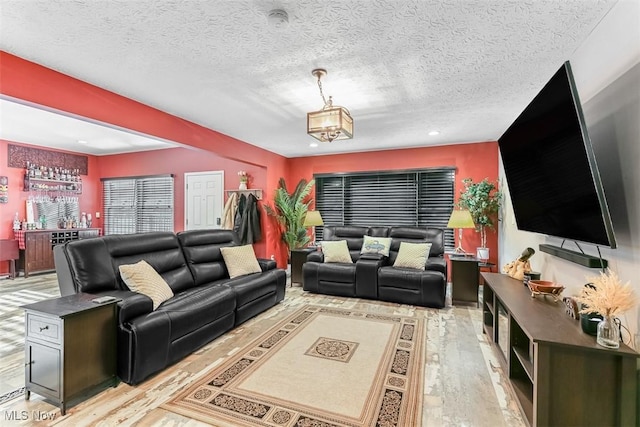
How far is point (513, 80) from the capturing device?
2.83 metres

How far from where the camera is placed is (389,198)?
587 cm

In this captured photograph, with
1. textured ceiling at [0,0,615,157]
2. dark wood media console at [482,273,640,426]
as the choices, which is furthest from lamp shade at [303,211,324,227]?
dark wood media console at [482,273,640,426]

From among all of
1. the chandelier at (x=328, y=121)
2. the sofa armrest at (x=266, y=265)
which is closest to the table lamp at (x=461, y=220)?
the chandelier at (x=328, y=121)

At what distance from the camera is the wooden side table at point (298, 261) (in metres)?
5.22

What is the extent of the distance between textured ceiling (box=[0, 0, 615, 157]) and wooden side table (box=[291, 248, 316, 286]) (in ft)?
8.07

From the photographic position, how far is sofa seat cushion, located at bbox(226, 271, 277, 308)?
3.28 m

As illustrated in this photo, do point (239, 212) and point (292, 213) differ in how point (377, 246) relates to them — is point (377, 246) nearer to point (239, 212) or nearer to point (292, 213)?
point (292, 213)

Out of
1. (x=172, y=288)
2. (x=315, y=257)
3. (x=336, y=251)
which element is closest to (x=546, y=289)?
(x=336, y=251)

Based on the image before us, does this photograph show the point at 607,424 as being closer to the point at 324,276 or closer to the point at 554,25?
the point at 554,25

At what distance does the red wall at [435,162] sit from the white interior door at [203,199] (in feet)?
5.93

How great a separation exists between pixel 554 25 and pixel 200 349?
378 centimetres

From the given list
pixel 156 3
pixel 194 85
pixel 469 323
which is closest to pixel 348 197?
pixel 469 323

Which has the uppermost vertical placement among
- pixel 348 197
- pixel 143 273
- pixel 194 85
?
pixel 194 85

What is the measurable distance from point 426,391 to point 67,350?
242 cm
